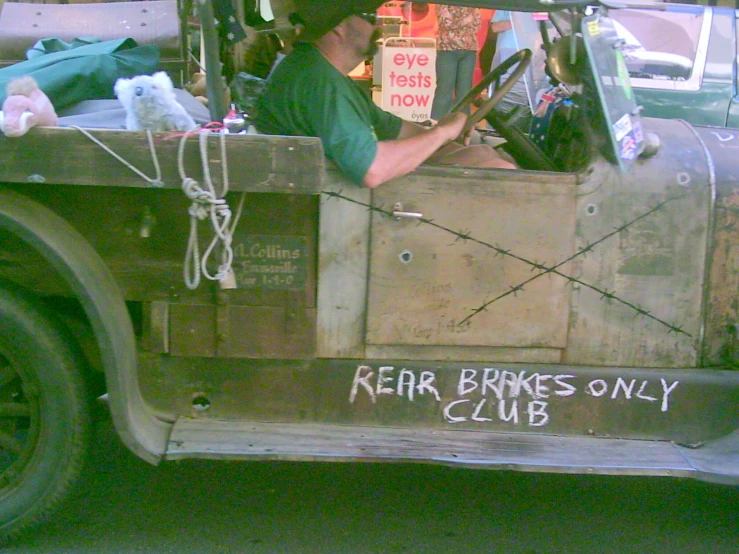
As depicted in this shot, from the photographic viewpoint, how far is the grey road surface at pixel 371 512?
3039mm

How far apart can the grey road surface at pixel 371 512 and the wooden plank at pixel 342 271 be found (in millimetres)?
763

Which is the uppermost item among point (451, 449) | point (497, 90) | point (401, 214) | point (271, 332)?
point (497, 90)

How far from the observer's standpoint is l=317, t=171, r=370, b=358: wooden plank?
9.21 feet

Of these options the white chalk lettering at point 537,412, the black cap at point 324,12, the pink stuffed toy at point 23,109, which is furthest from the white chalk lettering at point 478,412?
the pink stuffed toy at point 23,109

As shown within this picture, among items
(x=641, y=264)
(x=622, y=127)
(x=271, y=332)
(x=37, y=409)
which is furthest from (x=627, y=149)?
(x=37, y=409)

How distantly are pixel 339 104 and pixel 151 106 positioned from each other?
2.06 feet

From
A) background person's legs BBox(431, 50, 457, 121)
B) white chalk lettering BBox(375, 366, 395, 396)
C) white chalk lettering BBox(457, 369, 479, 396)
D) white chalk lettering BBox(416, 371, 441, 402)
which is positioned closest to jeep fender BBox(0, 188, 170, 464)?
white chalk lettering BBox(375, 366, 395, 396)

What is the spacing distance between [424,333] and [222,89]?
118 centimetres

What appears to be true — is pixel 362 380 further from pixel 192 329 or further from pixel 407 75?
pixel 407 75

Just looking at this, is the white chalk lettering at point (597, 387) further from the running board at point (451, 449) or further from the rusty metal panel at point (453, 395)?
the running board at point (451, 449)

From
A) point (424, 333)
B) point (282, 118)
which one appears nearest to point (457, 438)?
point (424, 333)

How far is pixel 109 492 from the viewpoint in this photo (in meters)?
3.37

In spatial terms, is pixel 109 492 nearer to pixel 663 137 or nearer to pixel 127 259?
pixel 127 259

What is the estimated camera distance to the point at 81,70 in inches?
117
